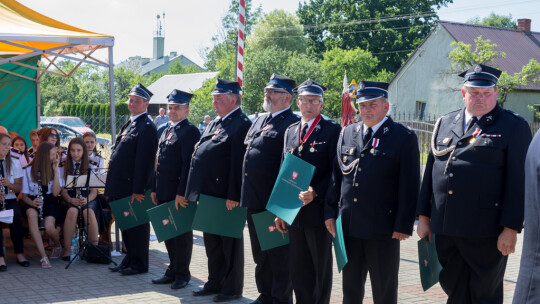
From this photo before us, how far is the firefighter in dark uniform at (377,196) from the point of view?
4609 millimetres

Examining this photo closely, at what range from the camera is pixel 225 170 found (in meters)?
6.58

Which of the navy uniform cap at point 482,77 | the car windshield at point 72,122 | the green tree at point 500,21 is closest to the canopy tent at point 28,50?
the navy uniform cap at point 482,77

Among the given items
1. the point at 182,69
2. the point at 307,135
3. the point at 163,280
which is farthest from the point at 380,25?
the point at 307,135

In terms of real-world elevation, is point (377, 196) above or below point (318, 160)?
below

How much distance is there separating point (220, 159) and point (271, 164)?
80 cm

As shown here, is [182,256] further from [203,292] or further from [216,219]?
[216,219]

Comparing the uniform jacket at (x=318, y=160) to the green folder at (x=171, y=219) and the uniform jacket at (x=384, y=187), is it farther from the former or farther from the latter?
the green folder at (x=171, y=219)

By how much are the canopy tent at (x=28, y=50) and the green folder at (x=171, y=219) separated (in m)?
2.64

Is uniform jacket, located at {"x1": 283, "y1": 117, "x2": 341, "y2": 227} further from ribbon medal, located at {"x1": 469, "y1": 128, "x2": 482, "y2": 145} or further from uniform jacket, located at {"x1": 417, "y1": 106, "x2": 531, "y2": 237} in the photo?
ribbon medal, located at {"x1": 469, "y1": 128, "x2": 482, "y2": 145}

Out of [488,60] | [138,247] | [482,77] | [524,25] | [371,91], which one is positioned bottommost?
[138,247]

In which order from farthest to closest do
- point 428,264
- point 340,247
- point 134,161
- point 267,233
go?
point 134,161 → point 267,233 → point 340,247 → point 428,264

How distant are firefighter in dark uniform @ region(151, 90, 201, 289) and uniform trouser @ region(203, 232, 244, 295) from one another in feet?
1.52

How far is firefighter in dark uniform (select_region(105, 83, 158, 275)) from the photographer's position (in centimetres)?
761

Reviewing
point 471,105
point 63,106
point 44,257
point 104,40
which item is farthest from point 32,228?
point 63,106
